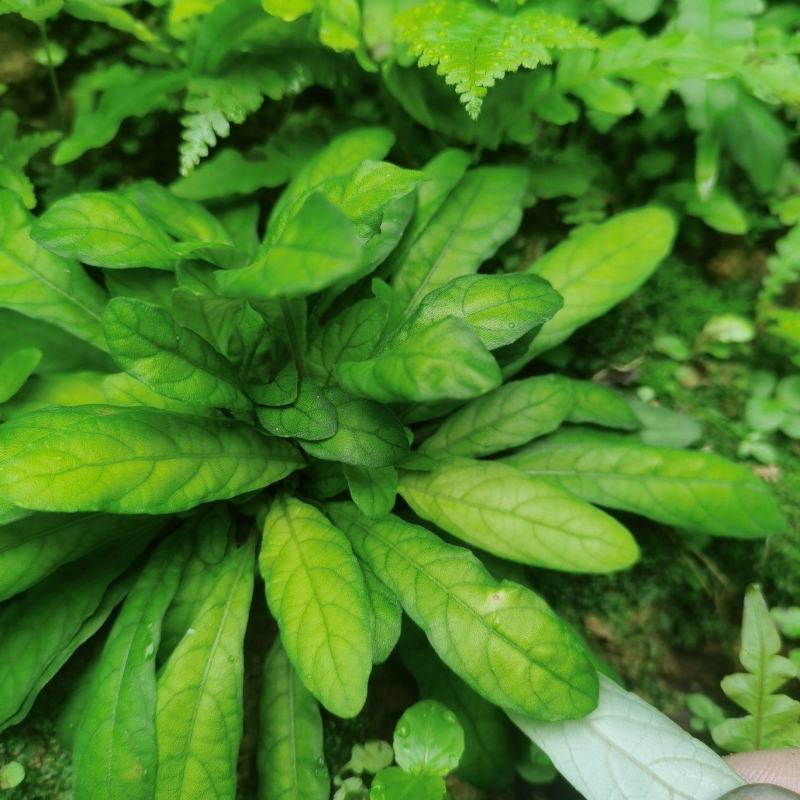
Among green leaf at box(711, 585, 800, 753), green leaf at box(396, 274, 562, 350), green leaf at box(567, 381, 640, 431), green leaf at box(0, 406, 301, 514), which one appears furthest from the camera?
green leaf at box(567, 381, 640, 431)

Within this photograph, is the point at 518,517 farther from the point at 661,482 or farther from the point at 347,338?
the point at 347,338

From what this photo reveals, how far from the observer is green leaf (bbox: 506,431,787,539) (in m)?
1.47

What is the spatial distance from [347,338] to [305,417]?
22cm

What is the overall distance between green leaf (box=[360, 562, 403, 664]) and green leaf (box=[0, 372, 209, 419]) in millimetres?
507

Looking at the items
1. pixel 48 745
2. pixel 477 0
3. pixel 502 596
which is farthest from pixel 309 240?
pixel 48 745

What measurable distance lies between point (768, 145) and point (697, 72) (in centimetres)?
36

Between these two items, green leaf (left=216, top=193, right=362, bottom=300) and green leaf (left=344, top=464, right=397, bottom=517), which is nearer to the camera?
green leaf (left=216, top=193, right=362, bottom=300)

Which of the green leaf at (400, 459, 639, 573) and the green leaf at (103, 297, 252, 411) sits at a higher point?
the green leaf at (103, 297, 252, 411)

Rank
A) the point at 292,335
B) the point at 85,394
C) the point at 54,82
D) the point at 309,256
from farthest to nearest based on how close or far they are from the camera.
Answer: the point at 54,82 → the point at 85,394 → the point at 292,335 → the point at 309,256

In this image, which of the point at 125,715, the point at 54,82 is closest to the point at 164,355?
the point at 125,715

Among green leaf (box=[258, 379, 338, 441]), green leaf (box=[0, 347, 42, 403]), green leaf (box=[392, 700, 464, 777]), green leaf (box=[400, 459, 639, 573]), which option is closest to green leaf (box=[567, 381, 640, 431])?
green leaf (box=[400, 459, 639, 573])

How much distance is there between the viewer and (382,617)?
52.0 inches

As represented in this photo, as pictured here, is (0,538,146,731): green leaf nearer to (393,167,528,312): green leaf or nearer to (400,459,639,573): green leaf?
(400,459,639,573): green leaf

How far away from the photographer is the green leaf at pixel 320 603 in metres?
1.19
